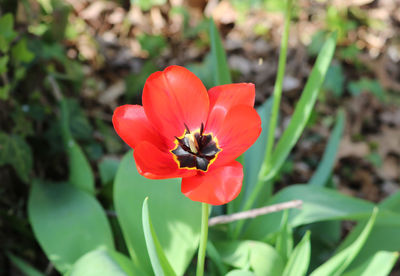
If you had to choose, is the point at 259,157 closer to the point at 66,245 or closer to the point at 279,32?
the point at 66,245

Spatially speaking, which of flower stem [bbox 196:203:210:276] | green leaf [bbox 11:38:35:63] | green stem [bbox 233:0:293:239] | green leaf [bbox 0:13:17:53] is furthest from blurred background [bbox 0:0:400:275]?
flower stem [bbox 196:203:210:276]

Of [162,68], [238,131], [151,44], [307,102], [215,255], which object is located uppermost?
[238,131]

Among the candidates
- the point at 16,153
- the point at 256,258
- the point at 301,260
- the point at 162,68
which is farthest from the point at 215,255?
the point at 162,68

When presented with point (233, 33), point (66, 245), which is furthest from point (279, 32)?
point (66, 245)

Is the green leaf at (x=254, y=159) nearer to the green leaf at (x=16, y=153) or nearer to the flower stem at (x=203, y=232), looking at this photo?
the flower stem at (x=203, y=232)

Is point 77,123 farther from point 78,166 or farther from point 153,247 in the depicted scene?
point 153,247

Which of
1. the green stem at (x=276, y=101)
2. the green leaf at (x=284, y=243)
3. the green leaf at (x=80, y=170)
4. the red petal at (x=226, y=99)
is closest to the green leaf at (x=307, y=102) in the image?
the green stem at (x=276, y=101)
